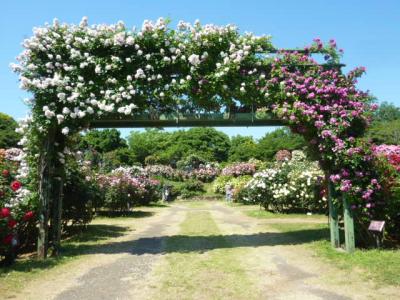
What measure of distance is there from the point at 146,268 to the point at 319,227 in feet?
21.2

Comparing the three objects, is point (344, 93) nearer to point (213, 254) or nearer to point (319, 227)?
point (213, 254)

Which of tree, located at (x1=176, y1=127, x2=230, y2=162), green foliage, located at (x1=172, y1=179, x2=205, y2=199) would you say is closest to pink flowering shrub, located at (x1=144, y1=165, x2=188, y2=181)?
green foliage, located at (x1=172, y1=179, x2=205, y2=199)

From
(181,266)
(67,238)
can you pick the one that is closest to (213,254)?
(181,266)

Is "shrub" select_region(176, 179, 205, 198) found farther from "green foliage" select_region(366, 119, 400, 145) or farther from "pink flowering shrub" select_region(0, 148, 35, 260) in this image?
"pink flowering shrub" select_region(0, 148, 35, 260)

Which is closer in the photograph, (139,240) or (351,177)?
(351,177)

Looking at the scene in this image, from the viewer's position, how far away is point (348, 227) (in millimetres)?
8094

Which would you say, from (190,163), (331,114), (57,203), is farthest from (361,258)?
(190,163)

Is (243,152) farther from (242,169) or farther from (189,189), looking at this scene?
(242,169)

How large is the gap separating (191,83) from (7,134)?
35.2m

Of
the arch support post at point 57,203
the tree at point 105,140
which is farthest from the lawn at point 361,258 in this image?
the tree at point 105,140

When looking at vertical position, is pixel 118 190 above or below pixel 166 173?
below

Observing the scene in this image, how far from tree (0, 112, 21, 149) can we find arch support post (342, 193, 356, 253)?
1386 inches

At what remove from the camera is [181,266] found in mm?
7062

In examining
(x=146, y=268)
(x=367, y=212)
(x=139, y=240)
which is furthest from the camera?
(x=139, y=240)
